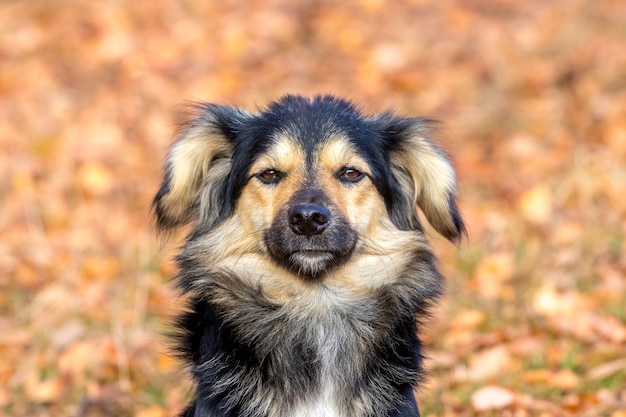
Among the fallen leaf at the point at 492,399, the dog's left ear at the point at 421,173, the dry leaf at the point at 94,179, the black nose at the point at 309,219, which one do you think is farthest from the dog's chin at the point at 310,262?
the dry leaf at the point at 94,179

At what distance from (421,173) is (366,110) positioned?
558 centimetres

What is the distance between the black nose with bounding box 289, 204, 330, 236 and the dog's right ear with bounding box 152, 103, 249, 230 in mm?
600

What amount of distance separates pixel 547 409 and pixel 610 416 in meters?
0.34

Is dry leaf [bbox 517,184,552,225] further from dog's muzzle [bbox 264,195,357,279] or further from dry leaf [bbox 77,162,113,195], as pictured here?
dog's muzzle [bbox 264,195,357,279]

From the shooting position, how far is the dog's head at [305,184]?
434 cm

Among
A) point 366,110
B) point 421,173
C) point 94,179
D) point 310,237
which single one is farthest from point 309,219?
point 366,110

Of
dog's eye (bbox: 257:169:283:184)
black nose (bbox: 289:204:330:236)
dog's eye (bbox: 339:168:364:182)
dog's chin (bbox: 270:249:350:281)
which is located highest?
dog's eye (bbox: 339:168:364:182)

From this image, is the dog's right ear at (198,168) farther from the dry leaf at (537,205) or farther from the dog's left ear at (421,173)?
the dry leaf at (537,205)

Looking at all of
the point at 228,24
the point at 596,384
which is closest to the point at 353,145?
the point at 596,384

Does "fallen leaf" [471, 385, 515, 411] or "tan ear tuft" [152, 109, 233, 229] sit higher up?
"tan ear tuft" [152, 109, 233, 229]

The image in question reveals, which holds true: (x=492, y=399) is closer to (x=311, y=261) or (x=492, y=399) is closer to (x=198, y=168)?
(x=311, y=261)

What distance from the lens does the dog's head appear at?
4.34 meters

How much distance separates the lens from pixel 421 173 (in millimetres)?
4742

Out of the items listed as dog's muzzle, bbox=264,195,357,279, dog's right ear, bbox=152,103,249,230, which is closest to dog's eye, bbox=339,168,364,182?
dog's muzzle, bbox=264,195,357,279
